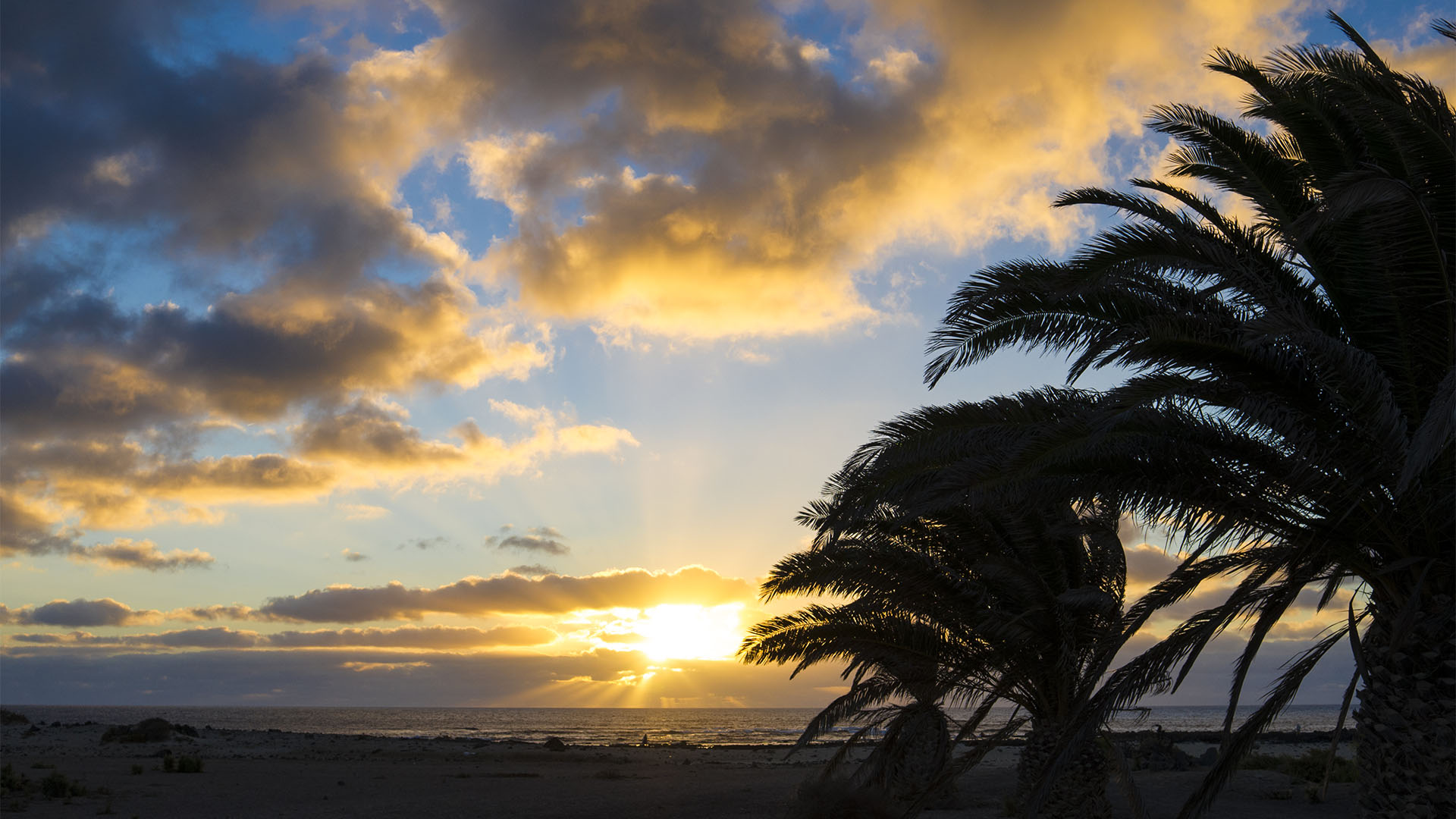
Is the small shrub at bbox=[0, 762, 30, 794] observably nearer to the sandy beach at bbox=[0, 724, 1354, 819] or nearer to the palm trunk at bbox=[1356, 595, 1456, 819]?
the sandy beach at bbox=[0, 724, 1354, 819]

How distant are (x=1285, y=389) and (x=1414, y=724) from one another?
270 cm

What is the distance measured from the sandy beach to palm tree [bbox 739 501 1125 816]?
468cm

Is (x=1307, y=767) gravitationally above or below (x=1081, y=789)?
below

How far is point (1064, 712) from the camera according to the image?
12.4 m

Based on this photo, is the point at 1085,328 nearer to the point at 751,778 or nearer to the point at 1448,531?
the point at 1448,531

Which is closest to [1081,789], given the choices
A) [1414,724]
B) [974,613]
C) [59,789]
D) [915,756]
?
[974,613]

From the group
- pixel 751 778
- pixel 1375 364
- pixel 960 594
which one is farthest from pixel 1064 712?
pixel 751 778

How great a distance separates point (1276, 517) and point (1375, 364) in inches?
68.1

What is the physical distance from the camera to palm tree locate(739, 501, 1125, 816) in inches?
467

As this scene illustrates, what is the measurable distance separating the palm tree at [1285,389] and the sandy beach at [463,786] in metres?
11.1

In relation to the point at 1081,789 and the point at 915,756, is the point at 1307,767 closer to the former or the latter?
the point at 915,756

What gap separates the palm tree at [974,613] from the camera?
11859 mm

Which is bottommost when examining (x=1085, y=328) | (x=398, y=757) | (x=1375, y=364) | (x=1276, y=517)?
(x=398, y=757)

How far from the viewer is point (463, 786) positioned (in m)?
25.5
